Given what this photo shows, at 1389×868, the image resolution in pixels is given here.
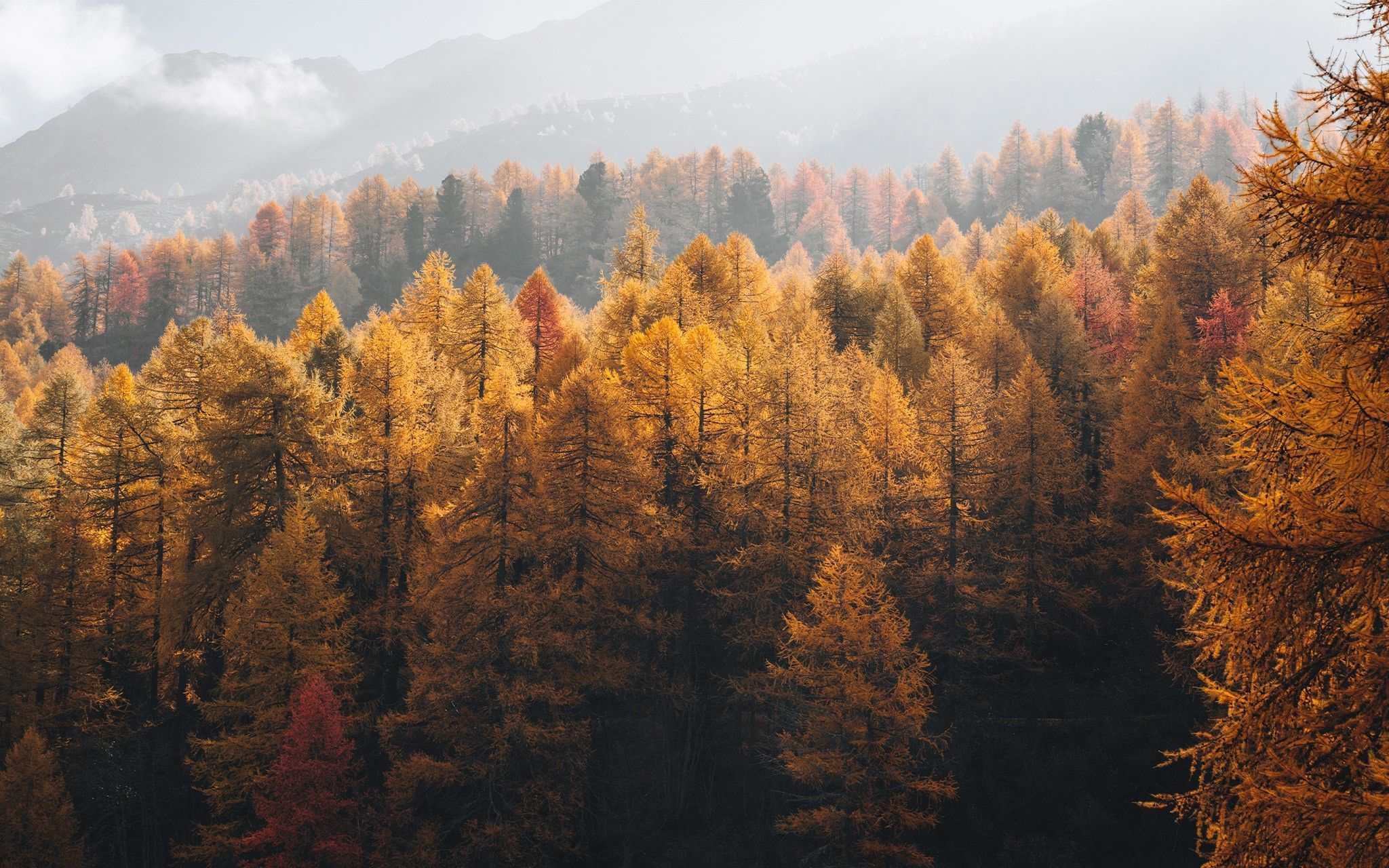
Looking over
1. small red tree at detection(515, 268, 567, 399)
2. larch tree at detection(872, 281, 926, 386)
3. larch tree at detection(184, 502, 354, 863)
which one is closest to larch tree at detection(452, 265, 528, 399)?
small red tree at detection(515, 268, 567, 399)

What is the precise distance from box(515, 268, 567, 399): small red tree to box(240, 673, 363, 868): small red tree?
19.9 metres

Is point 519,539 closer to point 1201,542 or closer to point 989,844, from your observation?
point 989,844

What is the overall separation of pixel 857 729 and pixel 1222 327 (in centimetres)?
2415

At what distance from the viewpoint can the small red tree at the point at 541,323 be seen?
4103 centimetres

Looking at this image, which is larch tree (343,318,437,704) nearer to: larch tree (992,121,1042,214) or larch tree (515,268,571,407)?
larch tree (515,268,571,407)

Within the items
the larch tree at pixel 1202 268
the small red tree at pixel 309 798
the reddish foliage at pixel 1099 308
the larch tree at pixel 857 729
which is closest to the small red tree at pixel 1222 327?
the larch tree at pixel 1202 268

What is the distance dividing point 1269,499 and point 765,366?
2077 centimetres

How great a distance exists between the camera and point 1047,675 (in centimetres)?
2762

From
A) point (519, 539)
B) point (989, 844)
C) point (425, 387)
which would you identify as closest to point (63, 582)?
point (425, 387)

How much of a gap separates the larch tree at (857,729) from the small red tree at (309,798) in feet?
41.0

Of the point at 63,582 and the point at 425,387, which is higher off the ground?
the point at 425,387

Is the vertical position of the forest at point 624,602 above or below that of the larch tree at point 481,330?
below

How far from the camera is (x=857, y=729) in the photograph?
1988cm

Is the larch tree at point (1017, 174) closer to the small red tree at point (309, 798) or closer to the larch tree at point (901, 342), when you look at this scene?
the larch tree at point (901, 342)
